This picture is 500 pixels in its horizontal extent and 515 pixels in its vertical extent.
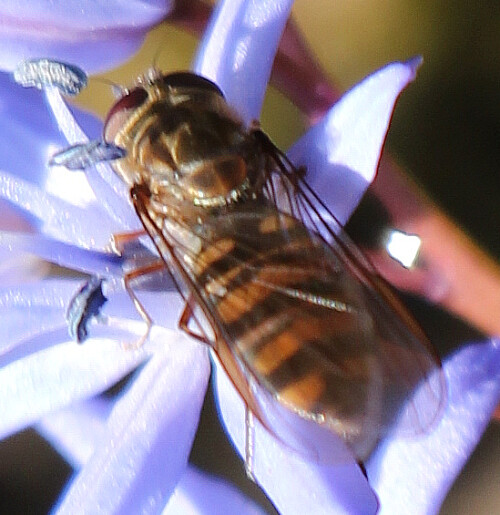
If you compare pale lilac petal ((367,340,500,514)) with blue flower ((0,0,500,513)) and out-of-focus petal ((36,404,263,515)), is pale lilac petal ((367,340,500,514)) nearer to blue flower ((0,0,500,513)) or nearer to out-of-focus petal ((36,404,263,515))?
blue flower ((0,0,500,513))

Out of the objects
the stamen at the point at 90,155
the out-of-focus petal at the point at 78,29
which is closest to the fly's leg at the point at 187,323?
the stamen at the point at 90,155

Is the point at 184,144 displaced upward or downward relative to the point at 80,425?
upward

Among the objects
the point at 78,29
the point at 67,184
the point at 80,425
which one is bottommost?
the point at 80,425

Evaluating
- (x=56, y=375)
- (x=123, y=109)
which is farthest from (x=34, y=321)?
(x=123, y=109)

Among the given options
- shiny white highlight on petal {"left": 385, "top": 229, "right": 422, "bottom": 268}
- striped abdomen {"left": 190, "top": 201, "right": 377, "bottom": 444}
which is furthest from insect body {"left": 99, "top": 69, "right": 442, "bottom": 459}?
shiny white highlight on petal {"left": 385, "top": 229, "right": 422, "bottom": 268}

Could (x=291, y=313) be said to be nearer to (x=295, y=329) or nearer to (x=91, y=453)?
(x=295, y=329)

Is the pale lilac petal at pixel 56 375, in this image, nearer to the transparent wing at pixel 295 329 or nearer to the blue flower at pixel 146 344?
the blue flower at pixel 146 344

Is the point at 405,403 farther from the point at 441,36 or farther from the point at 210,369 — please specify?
the point at 441,36
